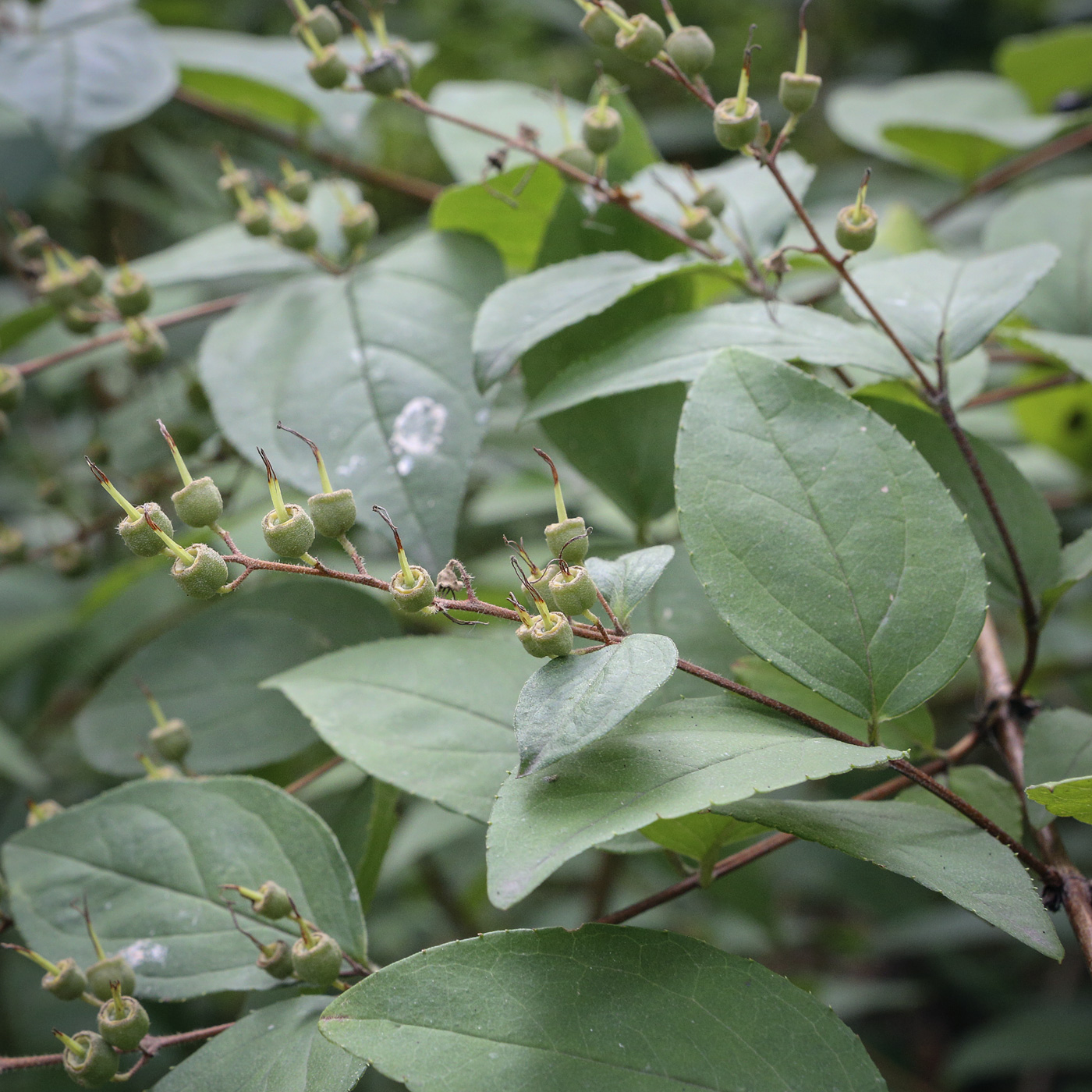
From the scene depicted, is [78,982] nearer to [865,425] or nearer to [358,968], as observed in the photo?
[358,968]

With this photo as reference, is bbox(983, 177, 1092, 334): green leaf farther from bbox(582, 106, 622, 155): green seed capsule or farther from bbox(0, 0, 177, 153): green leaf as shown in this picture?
bbox(0, 0, 177, 153): green leaf

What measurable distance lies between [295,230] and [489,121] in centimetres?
20

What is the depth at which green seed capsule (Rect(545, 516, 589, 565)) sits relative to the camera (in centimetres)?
42

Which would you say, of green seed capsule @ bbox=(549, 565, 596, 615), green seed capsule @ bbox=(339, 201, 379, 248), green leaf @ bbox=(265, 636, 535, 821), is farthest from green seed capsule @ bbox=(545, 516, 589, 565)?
green seed capsule @ bbox=(339, 201, 379, 248)

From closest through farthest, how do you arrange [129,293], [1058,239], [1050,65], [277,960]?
[277,960] < [129,293] < [1058,239] < [1050,65]

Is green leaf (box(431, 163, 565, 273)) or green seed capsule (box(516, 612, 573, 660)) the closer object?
green seed capsule (box(516, 612, 573, 660))

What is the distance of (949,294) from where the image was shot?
1.94ft

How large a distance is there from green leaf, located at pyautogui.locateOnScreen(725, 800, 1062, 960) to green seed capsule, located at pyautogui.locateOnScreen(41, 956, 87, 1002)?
0.34 m

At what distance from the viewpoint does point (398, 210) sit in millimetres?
1631

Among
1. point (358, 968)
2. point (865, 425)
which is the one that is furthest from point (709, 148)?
point (358, 968)

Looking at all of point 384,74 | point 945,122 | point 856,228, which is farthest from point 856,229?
point 945,122

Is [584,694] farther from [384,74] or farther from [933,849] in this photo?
[384,74]

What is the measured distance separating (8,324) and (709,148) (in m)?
1.36

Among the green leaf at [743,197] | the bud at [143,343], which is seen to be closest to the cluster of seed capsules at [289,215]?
the bud at [143,343]
